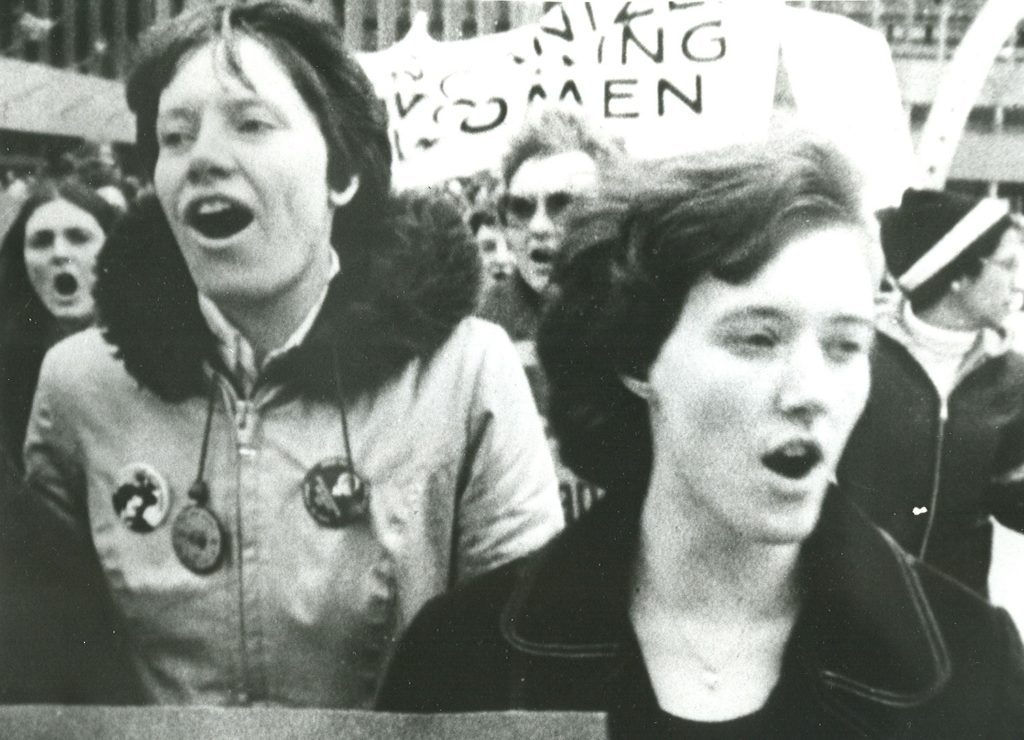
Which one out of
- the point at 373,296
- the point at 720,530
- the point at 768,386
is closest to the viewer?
the point at 768,386

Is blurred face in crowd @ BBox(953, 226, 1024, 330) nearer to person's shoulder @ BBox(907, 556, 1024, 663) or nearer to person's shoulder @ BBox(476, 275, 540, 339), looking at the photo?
person's shoulder @ BBox(907, 556, 1024, 663)

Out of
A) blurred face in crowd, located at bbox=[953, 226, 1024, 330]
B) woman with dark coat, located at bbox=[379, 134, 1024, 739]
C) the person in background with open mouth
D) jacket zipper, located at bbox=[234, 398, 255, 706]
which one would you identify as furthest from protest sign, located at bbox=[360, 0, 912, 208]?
the person in background with open mouth

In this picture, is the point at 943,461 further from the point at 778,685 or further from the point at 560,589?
the point at 560,589

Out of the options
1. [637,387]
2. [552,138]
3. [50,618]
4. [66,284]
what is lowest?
[50,618]

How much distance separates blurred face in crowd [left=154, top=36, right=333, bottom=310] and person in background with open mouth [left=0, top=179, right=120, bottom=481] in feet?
0.95

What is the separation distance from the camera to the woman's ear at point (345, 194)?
146 inches

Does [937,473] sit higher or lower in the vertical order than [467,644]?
higher

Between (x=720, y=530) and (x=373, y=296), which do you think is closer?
(x=720, y=530)

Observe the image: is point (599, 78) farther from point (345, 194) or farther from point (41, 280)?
point (41, 280)

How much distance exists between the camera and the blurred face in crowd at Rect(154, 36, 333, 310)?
367 centimetres

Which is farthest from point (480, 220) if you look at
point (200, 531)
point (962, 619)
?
point (962, 619)

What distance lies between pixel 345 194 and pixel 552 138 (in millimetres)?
600

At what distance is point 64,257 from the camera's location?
152 inches

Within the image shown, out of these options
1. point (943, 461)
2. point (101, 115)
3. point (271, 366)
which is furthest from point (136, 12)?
point (943, 461)
